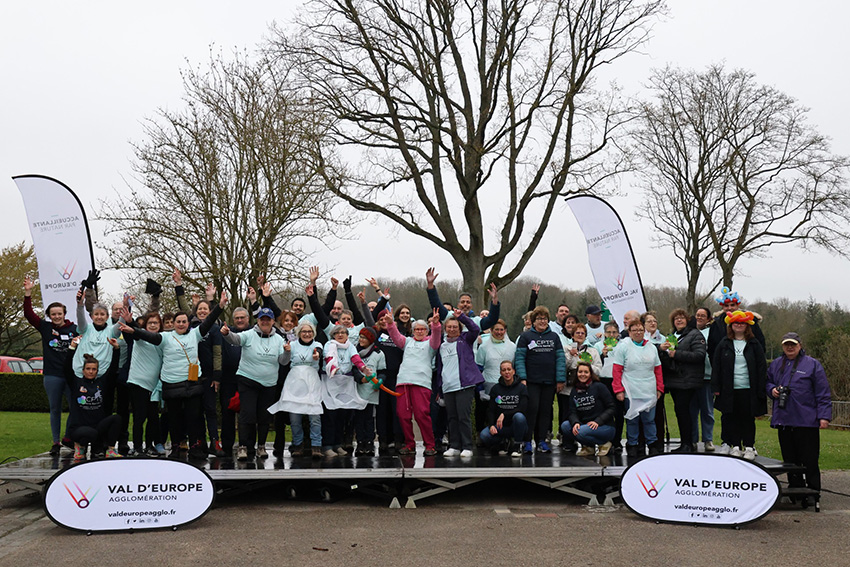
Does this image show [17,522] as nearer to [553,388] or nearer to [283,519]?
[283,519]

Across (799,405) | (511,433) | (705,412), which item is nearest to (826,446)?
(705,412)

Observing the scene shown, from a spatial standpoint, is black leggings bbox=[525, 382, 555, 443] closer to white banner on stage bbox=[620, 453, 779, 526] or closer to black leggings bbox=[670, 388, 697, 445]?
black leggings bbox=[670, 388, 697, 445]

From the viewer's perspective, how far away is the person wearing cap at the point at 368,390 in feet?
30.2

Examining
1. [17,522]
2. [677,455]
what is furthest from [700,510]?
[17,522]

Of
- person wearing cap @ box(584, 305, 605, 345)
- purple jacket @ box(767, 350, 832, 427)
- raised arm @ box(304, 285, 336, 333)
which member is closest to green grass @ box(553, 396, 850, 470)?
person wearing cap @ box(584, 305, 605, 345)

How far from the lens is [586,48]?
19.1m

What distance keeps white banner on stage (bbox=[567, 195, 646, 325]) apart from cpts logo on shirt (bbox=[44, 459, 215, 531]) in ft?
22.4

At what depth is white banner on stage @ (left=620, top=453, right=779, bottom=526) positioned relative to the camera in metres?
7.36

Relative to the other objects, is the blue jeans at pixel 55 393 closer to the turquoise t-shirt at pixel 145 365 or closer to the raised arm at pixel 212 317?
the turquoise t-shirt at pixel 145 365

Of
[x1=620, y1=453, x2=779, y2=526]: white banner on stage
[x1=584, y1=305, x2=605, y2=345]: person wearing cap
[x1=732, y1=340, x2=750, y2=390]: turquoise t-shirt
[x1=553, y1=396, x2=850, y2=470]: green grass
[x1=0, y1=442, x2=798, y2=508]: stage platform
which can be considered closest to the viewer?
[x1=620, y1=453, x2=779, y2=526]: white banner on stage

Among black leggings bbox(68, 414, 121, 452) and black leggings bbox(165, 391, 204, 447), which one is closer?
black leggings bbox(68, 414, 121, 452)

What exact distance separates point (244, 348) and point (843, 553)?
6059mm

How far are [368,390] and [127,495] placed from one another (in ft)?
9.60

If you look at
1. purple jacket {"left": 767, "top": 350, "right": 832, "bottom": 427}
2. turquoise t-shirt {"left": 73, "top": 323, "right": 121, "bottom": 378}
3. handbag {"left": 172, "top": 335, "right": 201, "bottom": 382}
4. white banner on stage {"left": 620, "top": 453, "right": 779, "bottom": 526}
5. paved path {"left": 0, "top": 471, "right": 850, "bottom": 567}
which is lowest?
paved path {"left": 0, "top": 471, "right": 850, "bottom": 567}
